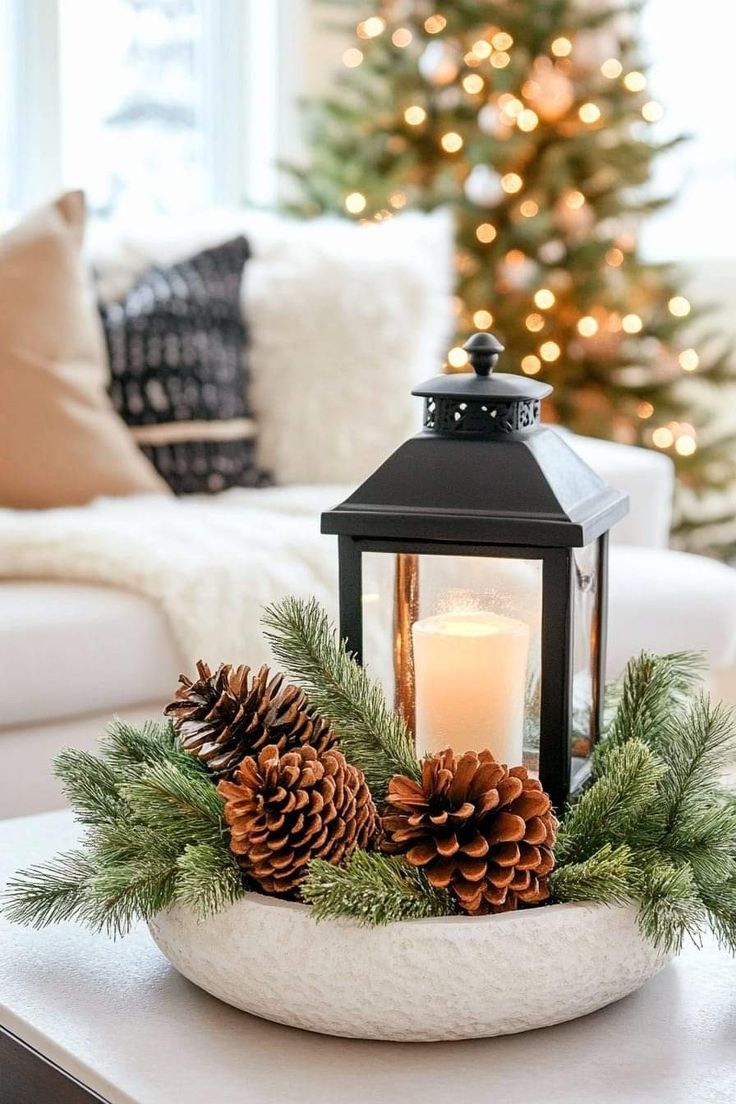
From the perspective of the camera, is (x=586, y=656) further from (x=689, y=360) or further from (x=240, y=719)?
(x=689, y=360)

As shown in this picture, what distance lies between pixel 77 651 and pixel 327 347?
2.79ft

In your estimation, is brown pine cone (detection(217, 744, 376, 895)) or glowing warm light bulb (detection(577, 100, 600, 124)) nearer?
brown pine cone (detection(217, 744, 376, 895))

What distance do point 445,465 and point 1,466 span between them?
1.38m

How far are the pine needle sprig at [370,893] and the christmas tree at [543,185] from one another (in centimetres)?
260

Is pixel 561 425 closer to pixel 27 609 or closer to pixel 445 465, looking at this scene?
pixel 27 609

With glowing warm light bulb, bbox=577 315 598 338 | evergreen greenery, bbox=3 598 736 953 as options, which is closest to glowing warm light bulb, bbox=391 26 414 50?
glowing warm light bulb, bbox=577 315 598 338

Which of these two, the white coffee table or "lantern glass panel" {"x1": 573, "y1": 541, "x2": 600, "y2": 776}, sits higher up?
"lantern glass panel" {"x1": 573, "y1": 541, "x2": 600, "y2": 776}

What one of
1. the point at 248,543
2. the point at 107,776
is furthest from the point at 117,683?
the point at 107,776

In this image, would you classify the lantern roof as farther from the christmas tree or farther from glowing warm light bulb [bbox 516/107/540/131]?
glowing warm light bulb [bbox 516/107/540/131]

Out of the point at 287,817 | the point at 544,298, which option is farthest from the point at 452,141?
the point at 287,817

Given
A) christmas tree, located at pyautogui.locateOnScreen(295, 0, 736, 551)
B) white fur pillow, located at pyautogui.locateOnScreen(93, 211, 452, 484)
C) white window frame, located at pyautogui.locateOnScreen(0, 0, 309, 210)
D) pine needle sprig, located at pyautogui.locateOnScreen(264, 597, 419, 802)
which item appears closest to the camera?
pine needle sprig, located at pyautogui.locateOnScreen(264, 597, 419, 802)

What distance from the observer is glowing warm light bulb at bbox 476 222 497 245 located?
3389 millimetres

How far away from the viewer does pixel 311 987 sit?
79 centimetres

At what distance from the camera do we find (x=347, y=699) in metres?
0.89
